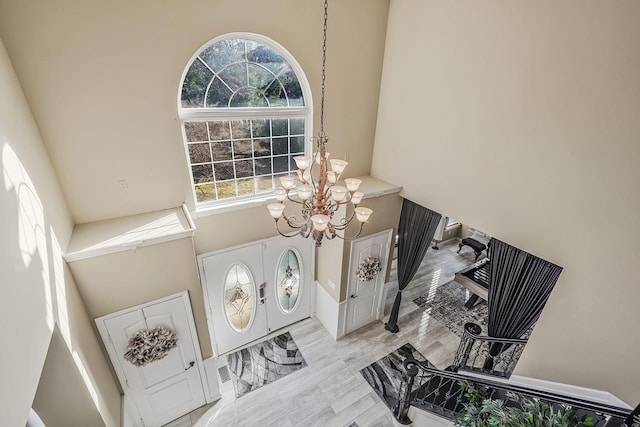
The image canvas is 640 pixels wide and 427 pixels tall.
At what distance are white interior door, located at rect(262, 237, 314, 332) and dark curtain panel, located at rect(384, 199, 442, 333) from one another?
5.31 ft

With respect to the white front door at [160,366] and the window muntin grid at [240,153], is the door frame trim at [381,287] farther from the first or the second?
the white front door at [160,366]

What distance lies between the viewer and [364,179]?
5.09m

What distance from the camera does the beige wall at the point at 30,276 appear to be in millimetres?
1723

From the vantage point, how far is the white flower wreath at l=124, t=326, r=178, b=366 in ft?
11.0

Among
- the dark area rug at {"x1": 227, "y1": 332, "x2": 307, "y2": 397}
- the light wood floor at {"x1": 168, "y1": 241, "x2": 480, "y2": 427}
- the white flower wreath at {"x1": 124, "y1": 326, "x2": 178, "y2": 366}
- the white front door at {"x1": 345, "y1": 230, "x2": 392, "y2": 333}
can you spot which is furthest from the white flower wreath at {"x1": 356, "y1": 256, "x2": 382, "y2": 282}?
the white flower wreath at {"x1": 124, "y1": 326, "x2": 178, "y2": 366}

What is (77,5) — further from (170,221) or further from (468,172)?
(468,172)

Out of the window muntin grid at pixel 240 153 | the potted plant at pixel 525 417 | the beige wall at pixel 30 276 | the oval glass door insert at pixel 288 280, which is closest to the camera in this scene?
the beige wall at pixel 30 276

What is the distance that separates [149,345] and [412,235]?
4.02 metres

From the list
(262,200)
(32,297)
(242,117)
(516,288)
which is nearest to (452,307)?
(516,288)

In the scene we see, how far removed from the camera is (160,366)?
3689mm

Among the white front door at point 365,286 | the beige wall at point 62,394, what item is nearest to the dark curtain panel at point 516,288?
the white front door at point 365,286

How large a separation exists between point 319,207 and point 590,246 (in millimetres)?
2572

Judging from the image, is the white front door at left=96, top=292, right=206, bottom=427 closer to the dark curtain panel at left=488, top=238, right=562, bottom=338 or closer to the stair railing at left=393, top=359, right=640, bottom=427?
the stair railing at left=393, top=359, right=640, bottom=427

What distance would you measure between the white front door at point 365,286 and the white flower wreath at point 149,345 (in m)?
2.81
